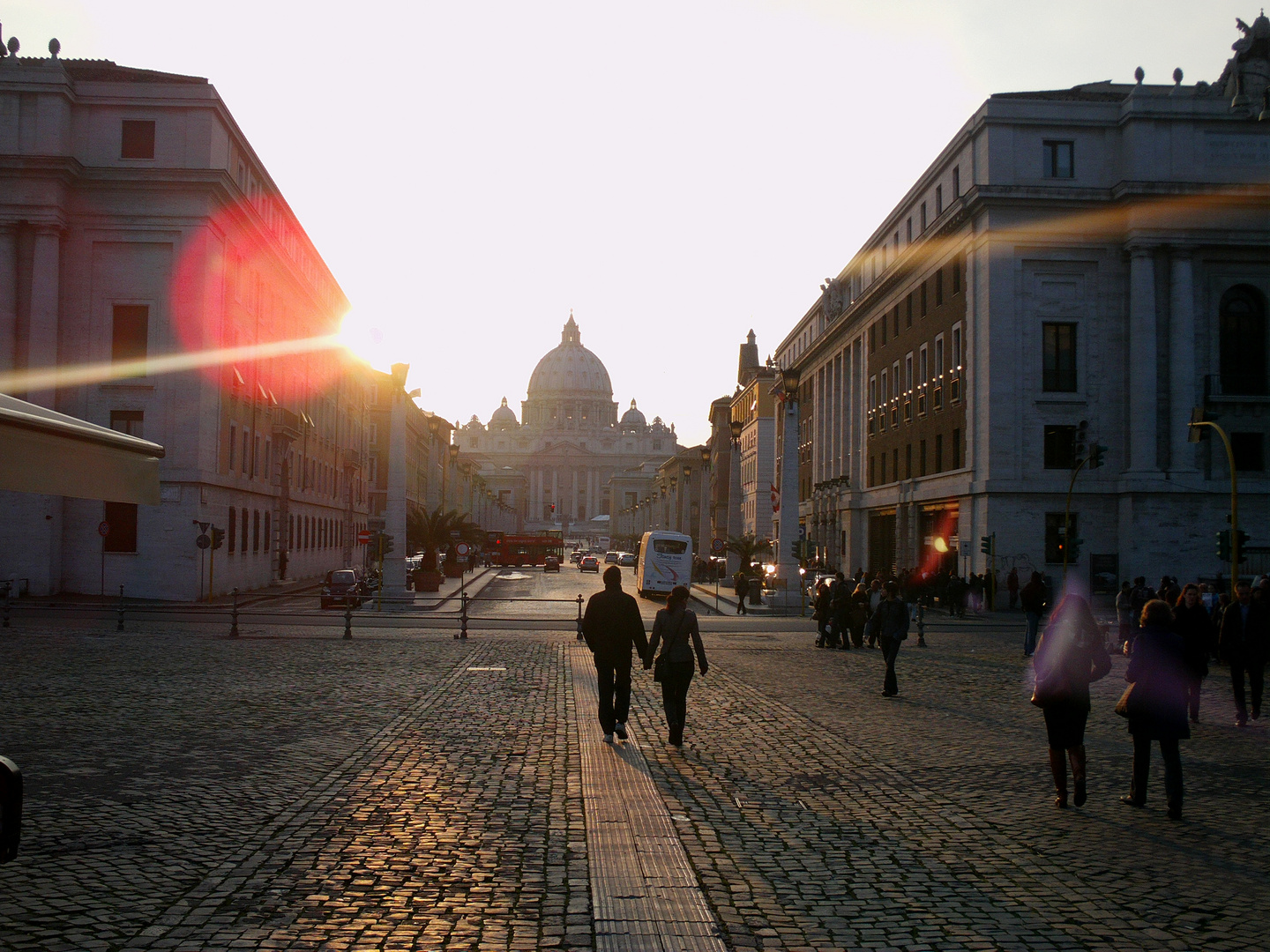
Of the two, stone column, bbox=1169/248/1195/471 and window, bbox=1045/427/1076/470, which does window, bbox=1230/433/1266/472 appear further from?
window, bbox=1045/427/1076/470

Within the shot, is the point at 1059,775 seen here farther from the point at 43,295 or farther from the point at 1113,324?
the point at 43,295

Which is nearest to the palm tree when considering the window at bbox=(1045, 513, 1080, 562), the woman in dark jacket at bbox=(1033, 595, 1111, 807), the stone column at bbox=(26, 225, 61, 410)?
the window at bbox=(1045, 513, 1080, 562)

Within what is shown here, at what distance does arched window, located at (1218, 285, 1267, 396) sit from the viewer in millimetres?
41031

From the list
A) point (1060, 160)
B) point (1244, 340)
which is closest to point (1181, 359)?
point (1244, 340)

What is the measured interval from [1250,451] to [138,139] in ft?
123

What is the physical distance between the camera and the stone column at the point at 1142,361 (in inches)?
1556

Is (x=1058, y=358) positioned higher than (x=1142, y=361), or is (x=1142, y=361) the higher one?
(x=1058, y=358)

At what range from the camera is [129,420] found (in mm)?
37562

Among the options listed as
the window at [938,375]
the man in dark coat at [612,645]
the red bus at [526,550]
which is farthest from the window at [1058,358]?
the red bus at [526,550]

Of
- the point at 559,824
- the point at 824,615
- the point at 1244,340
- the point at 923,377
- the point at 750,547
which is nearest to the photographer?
the point at 559,824

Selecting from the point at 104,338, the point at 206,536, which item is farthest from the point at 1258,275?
A: the point at 104,338

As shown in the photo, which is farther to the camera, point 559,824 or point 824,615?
point 824,615

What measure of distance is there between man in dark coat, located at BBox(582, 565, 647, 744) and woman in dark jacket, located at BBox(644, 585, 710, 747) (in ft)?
0.73

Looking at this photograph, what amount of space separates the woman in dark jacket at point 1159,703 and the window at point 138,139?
3620 cm
